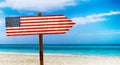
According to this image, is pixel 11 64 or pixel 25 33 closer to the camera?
pixel 25 33

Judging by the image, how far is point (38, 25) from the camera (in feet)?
20.5

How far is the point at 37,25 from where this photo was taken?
20.5 feet

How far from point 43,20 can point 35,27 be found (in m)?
0.20

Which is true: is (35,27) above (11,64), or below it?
above

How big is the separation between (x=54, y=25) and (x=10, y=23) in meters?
0.85

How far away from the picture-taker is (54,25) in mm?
6219

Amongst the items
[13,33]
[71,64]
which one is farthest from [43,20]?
[71,64]

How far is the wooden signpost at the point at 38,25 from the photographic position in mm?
6156

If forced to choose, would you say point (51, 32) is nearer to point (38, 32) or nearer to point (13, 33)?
point (38, 32)

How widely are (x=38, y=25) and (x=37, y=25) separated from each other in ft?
0.08

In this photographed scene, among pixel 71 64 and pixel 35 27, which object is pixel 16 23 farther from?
pixel 71 64

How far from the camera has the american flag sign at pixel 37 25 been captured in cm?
616

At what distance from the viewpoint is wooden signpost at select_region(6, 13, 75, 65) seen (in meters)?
6.16

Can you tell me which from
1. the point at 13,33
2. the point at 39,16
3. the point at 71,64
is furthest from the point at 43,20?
the point at 71,64
